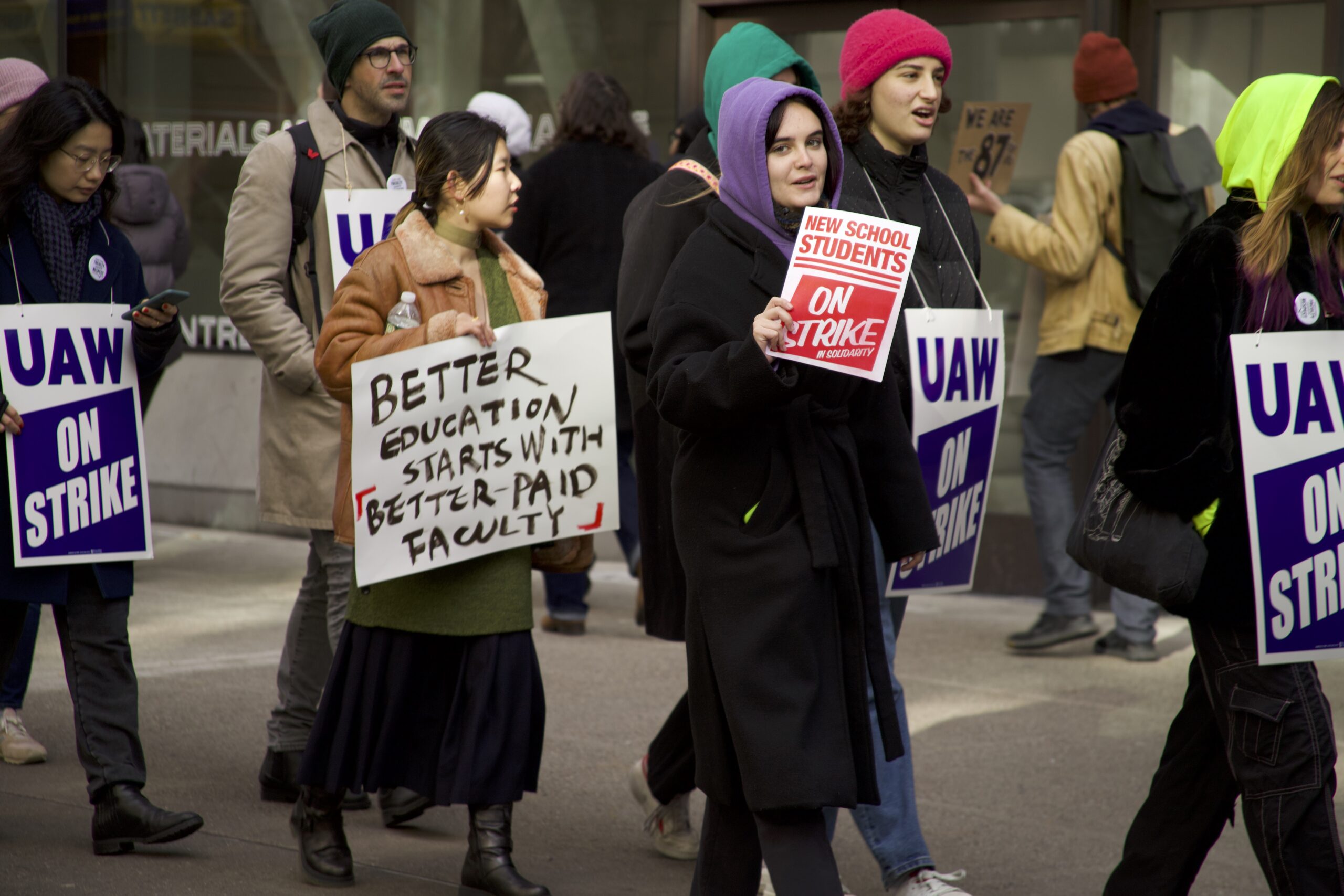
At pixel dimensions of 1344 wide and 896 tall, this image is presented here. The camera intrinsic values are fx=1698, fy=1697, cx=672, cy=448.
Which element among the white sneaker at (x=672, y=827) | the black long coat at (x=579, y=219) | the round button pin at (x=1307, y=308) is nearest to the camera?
the round button pin at (x=1307, y=308)

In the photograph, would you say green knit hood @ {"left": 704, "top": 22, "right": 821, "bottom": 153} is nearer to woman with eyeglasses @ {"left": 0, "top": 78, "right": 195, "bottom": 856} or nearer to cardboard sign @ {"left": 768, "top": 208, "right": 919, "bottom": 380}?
cardboard sign @ {"left": 768, "top": 208, "right": 919, "bottom": 380}

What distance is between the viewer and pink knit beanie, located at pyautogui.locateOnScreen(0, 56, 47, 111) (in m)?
5.00

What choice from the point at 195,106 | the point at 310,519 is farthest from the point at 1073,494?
the point at 195,106

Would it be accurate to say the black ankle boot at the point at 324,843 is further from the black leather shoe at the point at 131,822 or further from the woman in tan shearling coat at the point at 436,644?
the black leather shoe at the point at 131,822

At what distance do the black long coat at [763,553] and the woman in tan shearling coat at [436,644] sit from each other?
30.2 inches

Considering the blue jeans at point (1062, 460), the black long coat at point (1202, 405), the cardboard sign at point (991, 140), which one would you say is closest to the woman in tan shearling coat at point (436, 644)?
the black long coat at point (1202, 405)

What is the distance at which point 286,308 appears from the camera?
15.7ft

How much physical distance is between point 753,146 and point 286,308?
1921mm

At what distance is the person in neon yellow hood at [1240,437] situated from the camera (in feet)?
11.1

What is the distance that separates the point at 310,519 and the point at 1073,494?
411 cm

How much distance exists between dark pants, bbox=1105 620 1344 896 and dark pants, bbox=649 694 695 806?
1.26 metres

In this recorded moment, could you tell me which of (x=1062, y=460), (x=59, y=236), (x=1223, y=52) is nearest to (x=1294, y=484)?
(x=59, y=236)

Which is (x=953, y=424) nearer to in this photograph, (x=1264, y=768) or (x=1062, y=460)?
(x=1264, y=768)

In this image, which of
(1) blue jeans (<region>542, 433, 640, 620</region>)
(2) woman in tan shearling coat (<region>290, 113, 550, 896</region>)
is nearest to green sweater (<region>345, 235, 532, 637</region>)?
(2) woman in tan shearling coat (<region>290, 113, 550, 896</region>)
